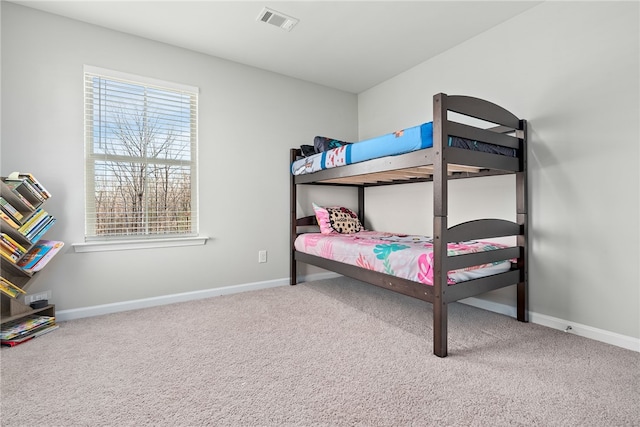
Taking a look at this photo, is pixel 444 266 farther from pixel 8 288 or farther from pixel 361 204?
pixel 8 288

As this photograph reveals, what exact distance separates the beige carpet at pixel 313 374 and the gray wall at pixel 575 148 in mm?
302

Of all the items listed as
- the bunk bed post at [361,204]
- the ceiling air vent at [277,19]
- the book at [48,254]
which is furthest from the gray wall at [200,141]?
the ceiling air vent at [277,19]

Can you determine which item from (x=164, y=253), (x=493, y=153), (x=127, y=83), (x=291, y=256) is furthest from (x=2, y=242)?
(x=493, y=153)

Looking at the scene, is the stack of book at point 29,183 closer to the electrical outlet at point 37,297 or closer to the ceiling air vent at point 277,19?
the electrical outlet at point 37,297

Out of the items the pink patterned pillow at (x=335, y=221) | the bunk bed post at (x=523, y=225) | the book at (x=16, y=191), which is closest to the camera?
the book at (x=16, y=191)

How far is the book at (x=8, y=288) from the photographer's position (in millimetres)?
1772

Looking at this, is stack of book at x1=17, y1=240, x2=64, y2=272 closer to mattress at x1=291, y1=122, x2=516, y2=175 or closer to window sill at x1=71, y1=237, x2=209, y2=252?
window sill at x1=71, y1=237, x2=209, y2=252

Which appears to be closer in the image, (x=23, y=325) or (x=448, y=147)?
(x=448, y=147)

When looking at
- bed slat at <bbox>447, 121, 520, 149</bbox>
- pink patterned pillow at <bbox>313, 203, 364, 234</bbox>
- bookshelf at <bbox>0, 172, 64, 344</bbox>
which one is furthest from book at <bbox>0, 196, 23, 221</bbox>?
bed slat at <bbox>447, 121, 520, 149</bbox>

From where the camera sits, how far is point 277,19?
7.39 feet

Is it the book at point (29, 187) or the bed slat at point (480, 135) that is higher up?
the bed slat at point (480, 135)

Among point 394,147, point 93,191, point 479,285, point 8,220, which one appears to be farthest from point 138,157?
point 479,285

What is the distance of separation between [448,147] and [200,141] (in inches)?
84.2

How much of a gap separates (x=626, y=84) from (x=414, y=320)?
1.92m
